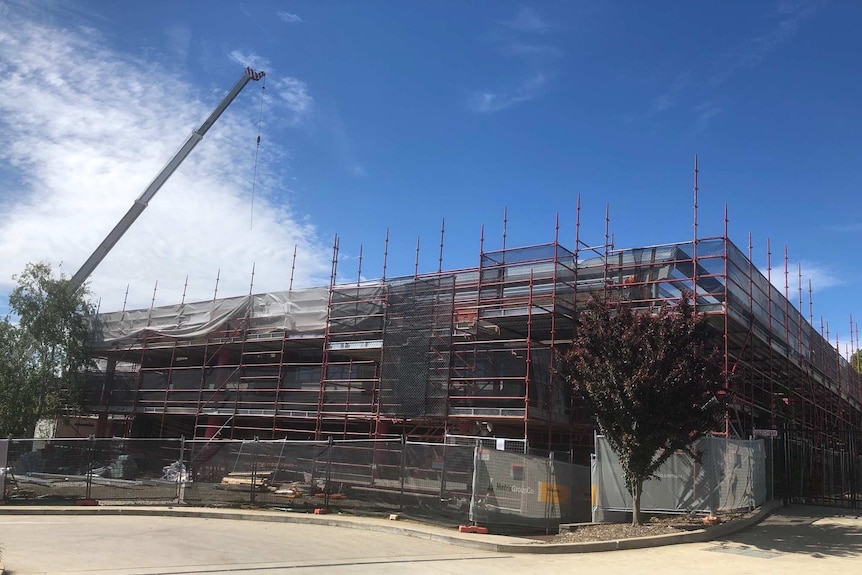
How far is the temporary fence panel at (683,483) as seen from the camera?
16.0 m

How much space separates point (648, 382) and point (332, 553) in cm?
693

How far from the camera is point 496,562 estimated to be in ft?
38.4

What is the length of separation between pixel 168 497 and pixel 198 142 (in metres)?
26.0

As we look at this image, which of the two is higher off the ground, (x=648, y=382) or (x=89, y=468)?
(x=648, y=382)

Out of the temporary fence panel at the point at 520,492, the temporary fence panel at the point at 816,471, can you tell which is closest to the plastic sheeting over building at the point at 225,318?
the temporary fence panel at the point at 520,492

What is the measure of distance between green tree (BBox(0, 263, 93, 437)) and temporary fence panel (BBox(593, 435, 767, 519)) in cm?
2717

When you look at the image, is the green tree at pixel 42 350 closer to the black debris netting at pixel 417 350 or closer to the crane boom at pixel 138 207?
the crane boom at pixel 138 207

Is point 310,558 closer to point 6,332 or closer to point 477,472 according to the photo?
point 477,472

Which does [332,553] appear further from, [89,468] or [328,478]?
[89,468]

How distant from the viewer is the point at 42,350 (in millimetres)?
33906

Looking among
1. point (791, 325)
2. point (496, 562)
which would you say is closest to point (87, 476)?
point (496, 562)

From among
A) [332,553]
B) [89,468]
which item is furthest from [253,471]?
[332,553]

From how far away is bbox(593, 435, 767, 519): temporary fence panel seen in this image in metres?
16.0

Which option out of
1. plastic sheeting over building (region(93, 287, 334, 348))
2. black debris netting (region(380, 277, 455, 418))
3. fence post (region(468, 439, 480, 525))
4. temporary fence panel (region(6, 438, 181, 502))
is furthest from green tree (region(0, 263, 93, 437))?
fence post (region(468, 439, 480, 525))
